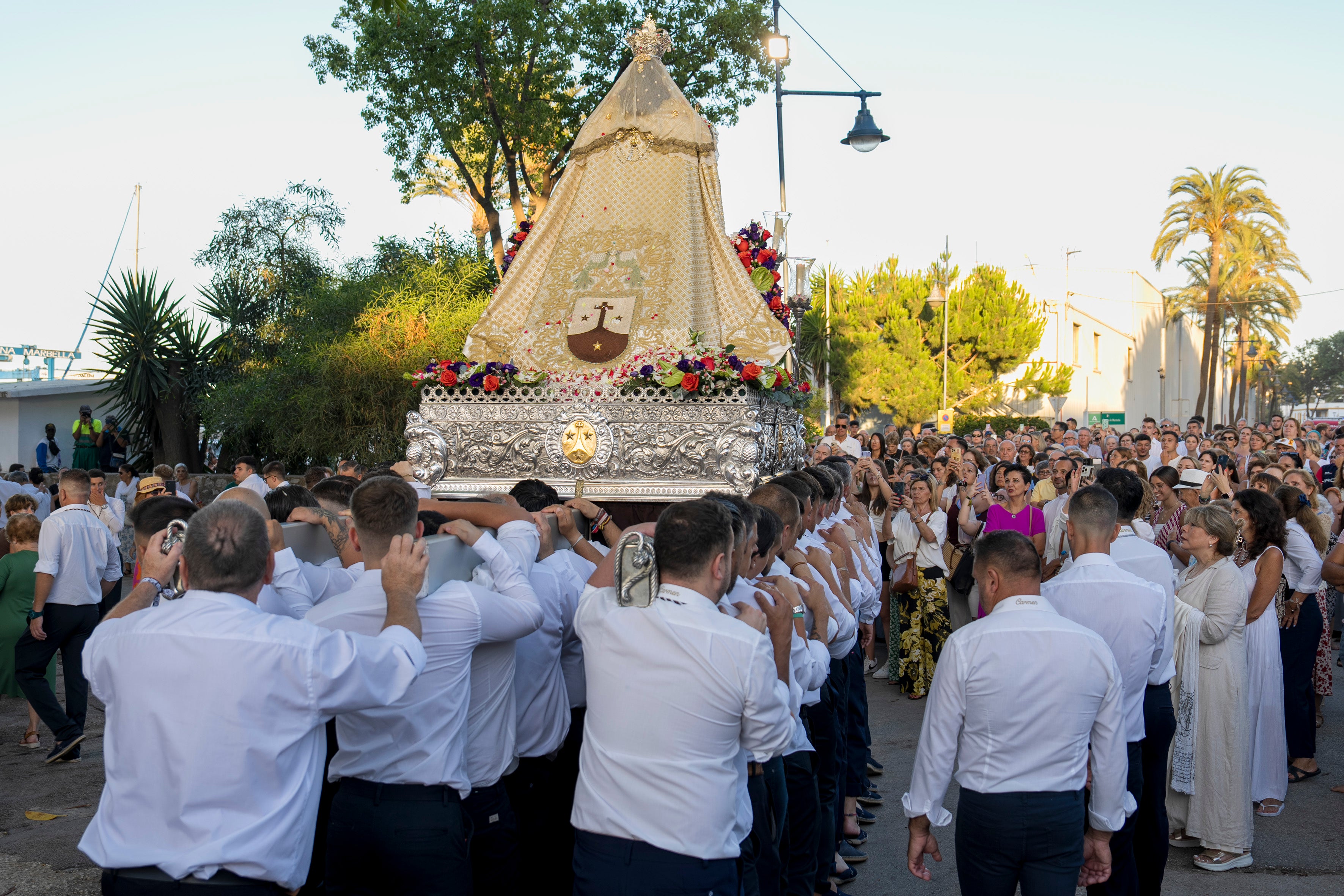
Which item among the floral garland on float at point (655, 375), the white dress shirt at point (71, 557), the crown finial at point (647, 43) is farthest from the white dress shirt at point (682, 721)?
the crown finial at point (647, 43)

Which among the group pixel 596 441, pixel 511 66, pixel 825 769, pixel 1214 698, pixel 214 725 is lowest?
pixel 825 769

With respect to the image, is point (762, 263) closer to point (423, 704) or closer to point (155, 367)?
point (423, 704)

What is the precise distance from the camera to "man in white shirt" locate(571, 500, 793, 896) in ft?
9.99

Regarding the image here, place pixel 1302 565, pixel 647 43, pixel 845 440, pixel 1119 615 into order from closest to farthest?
pixel 1119 615
pixel 1302 565
pixel 647 43
pixel 845 440

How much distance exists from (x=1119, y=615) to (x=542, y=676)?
88.5 inches

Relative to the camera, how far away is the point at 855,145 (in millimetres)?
14148

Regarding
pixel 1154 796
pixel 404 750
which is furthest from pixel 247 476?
pixel 1154 796

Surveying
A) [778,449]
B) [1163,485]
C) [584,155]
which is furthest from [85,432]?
[1163,485]

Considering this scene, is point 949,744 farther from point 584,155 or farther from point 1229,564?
point 584,155

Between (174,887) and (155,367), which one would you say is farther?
(155,367)

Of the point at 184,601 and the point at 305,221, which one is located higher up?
the point at 305,221

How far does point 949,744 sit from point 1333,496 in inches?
303

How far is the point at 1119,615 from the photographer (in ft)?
14.0

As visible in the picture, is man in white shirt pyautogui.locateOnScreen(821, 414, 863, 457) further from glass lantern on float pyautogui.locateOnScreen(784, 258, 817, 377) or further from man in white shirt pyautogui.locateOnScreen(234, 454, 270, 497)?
man in white shirt pyautogui.locateOnScreen(234, 454, 270, 497)
